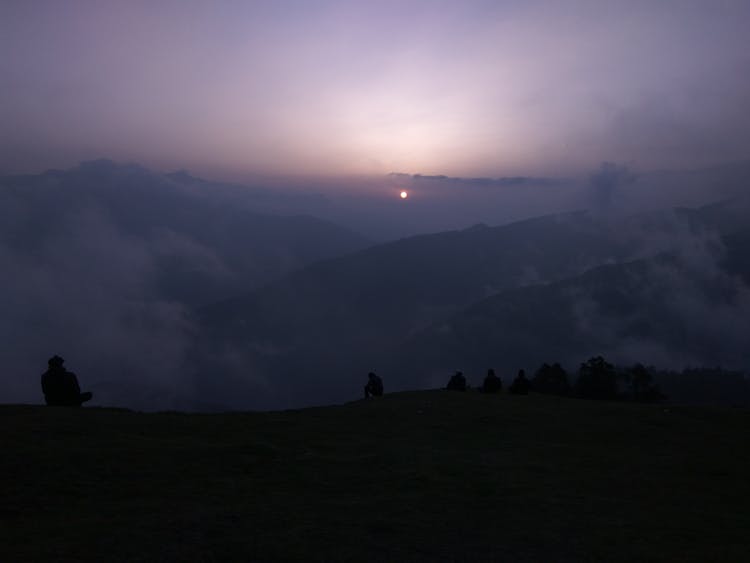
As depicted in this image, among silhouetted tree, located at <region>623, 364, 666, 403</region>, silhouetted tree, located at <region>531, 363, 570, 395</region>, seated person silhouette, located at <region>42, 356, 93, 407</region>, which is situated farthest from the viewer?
silhouetted tree, located at <region>531, 363, 570, 395</region>

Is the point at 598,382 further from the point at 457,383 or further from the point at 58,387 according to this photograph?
the point at 58,387

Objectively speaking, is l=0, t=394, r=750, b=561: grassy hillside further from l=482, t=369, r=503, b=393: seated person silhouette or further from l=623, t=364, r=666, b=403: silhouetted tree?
l=623, t=364, r=666, b=403: silhouetted tree

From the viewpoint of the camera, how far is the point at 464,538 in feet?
27.2

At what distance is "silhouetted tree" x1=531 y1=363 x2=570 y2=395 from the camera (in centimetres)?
4500

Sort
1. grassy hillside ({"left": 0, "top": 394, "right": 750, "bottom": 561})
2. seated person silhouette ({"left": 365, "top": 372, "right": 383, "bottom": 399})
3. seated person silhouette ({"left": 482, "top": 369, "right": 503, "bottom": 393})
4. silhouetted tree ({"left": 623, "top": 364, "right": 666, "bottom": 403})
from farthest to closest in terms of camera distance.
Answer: silhouetted tree ({"left": 623, "top": 364, "right": 666, "bottom": 403}), seated person silhouette ({"left": 482, "top": 369, "right": 503, "bottom": 393}), seated person silhouette ({"left": 365, "top": 372, "right": 383, "bottom": 399}), grassy hillside ({"left": 0, "top": 394, "right": 750, "bottom": 561})

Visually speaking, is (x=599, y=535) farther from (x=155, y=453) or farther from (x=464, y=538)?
(x=155, y=453)

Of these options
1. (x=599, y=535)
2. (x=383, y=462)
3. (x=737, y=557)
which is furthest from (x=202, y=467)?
(x=737, y=557)

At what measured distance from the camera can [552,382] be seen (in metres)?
45.4

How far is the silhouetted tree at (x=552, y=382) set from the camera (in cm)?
4500

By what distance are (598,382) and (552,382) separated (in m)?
3.24

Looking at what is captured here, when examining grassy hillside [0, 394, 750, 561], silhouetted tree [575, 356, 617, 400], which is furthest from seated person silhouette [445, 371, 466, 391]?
silhouetted tree [575, 356, 617, 400]

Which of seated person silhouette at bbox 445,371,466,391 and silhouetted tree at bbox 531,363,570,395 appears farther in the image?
silhouetted tree at bbox 531,363,570,395

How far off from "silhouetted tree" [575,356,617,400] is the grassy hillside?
85.5 feet

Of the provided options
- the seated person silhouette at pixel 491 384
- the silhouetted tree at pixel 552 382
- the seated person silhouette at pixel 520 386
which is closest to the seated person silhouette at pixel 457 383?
the seated person silhouette at pixel 491 384
